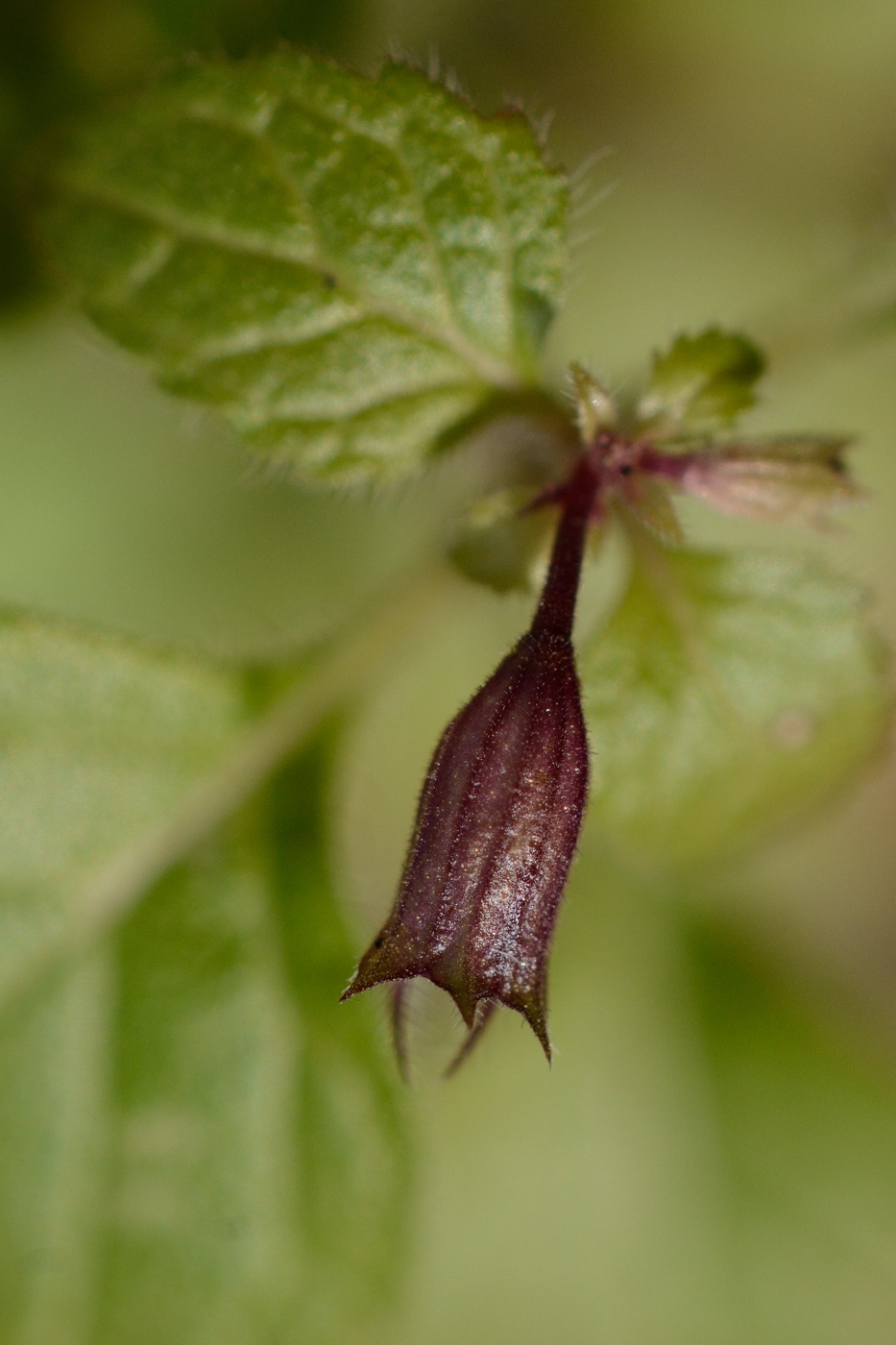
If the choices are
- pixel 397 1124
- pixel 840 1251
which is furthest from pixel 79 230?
pixel 840 1251

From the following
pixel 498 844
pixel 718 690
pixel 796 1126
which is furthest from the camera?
pixel 796 1126

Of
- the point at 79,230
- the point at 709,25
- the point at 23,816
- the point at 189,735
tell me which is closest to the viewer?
the point at 79,230

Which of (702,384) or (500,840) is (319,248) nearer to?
(702,384)

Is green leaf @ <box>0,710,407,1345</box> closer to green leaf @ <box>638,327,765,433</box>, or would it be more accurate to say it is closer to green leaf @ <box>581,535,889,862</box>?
green leaf @ <box>581,535,889,862</box>

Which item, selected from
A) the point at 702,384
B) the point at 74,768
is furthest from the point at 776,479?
the point at 74,768

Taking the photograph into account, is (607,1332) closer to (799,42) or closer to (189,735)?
(189,735)

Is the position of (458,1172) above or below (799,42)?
below

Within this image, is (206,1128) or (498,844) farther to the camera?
(206,1128)
